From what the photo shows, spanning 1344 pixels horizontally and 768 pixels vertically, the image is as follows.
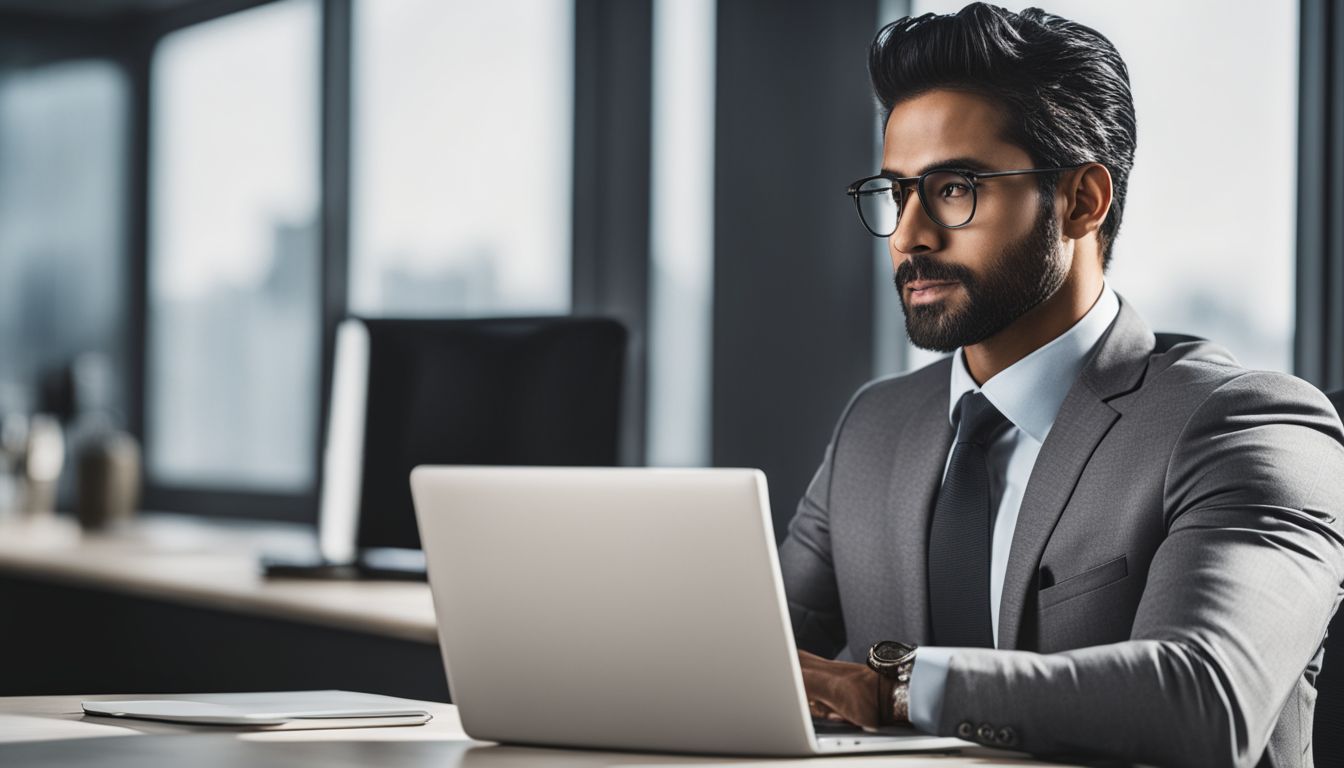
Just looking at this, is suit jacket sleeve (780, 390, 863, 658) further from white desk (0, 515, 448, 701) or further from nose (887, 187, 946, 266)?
white desk (0, 515, 448, 701)

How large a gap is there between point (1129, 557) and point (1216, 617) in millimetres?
242

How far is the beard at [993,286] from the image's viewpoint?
177 cm

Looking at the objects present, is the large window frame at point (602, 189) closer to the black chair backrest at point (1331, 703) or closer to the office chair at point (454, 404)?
the office chair at point (454, 404)

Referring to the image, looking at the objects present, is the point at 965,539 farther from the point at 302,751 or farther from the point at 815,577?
the point at 302,751

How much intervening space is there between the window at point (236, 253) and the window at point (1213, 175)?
8.00ft

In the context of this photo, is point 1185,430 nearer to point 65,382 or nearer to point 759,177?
point 759,177

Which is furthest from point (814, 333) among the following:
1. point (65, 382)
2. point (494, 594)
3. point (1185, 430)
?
point (65, 382)

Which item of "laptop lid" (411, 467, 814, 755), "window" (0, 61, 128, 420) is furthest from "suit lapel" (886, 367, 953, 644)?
"window" (0, 61, 128, 420)

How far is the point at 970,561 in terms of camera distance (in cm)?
175

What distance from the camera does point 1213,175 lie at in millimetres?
2602

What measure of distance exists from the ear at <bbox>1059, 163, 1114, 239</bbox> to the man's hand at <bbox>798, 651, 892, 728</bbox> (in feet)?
2.30

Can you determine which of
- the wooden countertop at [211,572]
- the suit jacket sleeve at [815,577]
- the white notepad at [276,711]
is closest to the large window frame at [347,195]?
the wooden countertop at [211,572]

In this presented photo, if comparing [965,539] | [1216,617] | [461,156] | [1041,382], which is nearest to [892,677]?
[1216,617]

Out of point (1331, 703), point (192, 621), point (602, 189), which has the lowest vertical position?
point (192, 621)
